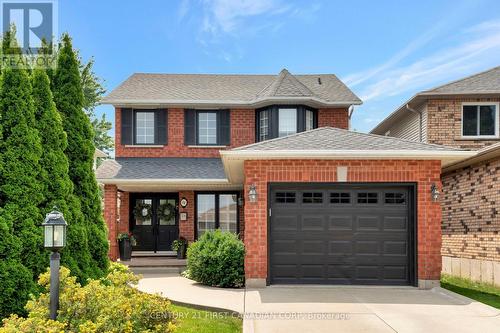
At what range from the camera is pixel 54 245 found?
589cm

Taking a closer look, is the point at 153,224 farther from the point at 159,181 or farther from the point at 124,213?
the point at 159,181

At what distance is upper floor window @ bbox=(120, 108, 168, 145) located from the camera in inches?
720

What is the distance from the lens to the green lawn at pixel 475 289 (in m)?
10.3

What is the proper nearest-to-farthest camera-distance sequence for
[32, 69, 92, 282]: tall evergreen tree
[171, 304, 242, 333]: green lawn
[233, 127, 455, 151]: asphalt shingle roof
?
[171, 304, 242, 333]: green lawn → [32, 69, 92, 282]: tall evergreen tree → [233, 127, 455, 151]: asphalt shingle roof

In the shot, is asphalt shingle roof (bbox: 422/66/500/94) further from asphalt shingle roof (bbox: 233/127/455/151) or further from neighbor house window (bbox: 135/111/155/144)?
neighbor house window (bbox: 135/111/155/144)

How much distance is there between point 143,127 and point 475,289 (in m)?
12.7

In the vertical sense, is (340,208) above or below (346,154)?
below

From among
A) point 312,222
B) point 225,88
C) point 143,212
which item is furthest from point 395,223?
point 143,212

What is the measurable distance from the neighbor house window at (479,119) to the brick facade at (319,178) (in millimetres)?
5942

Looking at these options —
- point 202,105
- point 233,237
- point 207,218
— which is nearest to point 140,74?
point 202,105

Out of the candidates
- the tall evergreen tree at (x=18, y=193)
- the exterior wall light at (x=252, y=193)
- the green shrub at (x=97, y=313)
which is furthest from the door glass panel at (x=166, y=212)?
the green shrub at (x=97, y=313)

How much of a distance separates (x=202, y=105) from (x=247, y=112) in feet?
5.87

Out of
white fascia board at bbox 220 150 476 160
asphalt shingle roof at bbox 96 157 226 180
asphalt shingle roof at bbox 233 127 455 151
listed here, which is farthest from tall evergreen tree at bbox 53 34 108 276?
asphalt shingle roof at bbox 96 157 226 180

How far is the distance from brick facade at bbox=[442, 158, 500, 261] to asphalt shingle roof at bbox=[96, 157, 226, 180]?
748 centimetres
